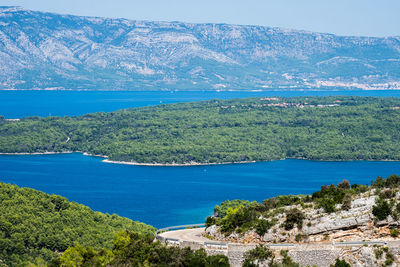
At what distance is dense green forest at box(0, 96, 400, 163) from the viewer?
139 m

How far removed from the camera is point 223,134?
515 ft

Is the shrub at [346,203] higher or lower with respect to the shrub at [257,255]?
higher

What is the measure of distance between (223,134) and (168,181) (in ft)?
154

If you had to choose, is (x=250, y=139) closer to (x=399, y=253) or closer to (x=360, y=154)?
(x=360, y=154)

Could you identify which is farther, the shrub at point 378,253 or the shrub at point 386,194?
the shrub at point 386,194

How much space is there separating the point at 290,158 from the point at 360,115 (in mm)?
35184

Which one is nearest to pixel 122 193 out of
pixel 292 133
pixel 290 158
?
pixel 290 158

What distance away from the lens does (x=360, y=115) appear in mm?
169875

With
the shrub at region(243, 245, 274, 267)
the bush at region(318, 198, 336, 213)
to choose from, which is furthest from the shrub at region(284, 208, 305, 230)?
the shrub at region(243, 245, 274, 267)

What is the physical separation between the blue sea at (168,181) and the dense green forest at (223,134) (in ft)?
18.2

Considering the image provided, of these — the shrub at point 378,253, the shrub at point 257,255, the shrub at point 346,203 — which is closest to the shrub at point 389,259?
the shrub at point 378,253

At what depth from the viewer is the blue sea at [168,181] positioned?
89.6 metres

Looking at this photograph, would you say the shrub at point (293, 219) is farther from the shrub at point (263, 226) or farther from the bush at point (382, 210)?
the bush at point (382, 210)

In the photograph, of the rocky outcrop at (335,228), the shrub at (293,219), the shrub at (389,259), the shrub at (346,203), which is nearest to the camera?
the shrub at (389,259)
